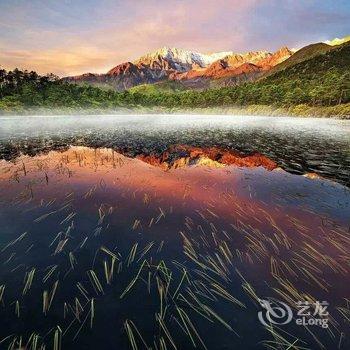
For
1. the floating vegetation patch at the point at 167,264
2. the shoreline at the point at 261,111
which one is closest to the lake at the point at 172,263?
the floating vegetation patch at the point at 167,264

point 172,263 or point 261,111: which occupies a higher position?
point 172,263

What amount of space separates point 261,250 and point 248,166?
1439 cm

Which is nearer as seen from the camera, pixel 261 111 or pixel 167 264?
pixel 167 264

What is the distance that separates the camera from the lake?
19.1 feet

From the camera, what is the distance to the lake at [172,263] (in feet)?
19.1

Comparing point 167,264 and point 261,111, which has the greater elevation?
point 167,264

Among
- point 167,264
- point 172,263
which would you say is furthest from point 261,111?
point 167,264

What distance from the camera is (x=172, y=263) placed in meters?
8.31

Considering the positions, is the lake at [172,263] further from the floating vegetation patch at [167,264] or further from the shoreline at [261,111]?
the shoreline at [261,111]

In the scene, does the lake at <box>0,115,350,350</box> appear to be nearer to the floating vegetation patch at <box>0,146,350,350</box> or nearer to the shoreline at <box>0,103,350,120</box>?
the floating vegetation patch at <box>0,146,350,350</box>

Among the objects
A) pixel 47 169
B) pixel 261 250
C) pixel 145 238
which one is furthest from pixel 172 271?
pixel 47 169

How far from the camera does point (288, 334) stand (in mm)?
5676

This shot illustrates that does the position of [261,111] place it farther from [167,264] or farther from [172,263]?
[167,264]

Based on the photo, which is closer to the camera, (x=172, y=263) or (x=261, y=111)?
(x=172, y=263)
